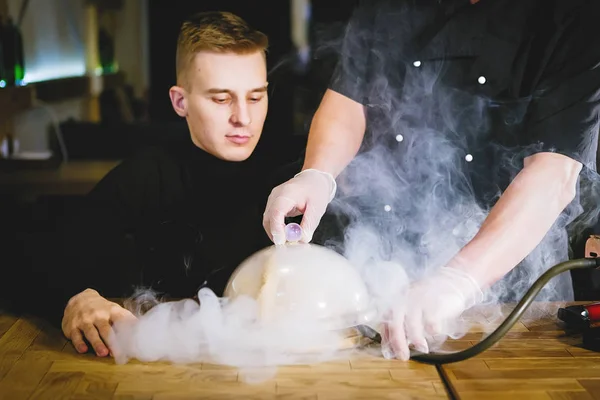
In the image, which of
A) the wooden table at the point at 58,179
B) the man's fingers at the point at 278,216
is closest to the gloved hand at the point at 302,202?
the man's fingers at the point at 278,216

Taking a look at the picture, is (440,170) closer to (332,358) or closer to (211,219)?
(211,219)

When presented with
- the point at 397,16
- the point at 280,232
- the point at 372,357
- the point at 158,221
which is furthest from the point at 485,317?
the point at 158,221

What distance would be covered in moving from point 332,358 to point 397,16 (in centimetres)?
108

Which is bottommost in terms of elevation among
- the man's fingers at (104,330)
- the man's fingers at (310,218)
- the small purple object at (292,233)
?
the man's fingers at (104,330)

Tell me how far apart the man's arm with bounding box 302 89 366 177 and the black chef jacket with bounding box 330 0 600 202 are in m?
0.03

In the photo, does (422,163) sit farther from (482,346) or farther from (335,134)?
(482,346)

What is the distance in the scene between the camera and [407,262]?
200 cm

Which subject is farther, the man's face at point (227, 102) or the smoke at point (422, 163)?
the man's face at point (227, 102)

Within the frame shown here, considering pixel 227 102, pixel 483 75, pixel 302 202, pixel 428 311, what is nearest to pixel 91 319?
pixel 302 202

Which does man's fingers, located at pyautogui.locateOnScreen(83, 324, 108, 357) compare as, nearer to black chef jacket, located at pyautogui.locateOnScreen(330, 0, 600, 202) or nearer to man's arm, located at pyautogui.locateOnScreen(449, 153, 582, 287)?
man's arm, located at pyautogui.locateOnScreen(449, 153, 582, 287)

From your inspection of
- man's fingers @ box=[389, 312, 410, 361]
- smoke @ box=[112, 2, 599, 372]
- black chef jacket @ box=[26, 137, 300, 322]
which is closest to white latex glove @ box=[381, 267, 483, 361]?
man's fingers @ box=[389, 312, 410, 361]

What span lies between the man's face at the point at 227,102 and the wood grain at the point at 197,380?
3.05ft

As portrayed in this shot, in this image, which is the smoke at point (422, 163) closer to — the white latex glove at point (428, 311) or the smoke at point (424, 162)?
the smoke at point (424, 162)

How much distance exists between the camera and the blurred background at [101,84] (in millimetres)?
2127
